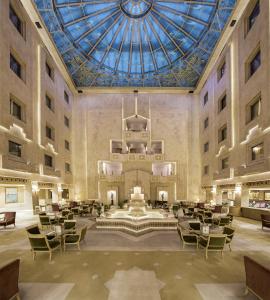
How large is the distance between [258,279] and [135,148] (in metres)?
27.5

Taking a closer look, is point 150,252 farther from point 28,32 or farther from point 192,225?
point 28,32

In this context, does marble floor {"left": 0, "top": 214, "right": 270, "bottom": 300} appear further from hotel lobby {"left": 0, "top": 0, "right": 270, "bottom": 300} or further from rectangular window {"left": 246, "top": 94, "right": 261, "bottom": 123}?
rectangular window {"left": 246, "top": 94, "right": 261, "bottom": 123}

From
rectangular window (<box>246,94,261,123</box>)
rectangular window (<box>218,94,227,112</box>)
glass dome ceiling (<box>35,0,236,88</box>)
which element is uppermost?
glass dome ceiling (<box>35,0,236,88</box>)

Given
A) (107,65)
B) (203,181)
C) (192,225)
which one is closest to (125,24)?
(107,65)

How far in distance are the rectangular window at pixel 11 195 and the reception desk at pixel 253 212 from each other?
17642 mm

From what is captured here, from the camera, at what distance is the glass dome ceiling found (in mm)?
20375

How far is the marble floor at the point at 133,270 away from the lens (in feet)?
17.4

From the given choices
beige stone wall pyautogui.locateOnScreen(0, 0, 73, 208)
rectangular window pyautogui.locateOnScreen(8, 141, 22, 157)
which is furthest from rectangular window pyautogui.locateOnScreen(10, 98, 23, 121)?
rectangular window pyautogui.locateOnScreen(8, 141, 22, 157)

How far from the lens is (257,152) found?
606 inches

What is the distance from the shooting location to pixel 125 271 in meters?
6.55

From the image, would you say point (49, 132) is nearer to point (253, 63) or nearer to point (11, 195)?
point (11, 195)

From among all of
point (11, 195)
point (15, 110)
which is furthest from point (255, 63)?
point (11, 195)

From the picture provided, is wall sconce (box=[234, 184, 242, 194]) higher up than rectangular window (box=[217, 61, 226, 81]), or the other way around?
rectangular window (box=[217, 61, 226, 81])

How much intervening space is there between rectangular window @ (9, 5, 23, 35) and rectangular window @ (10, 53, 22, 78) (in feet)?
7.52
